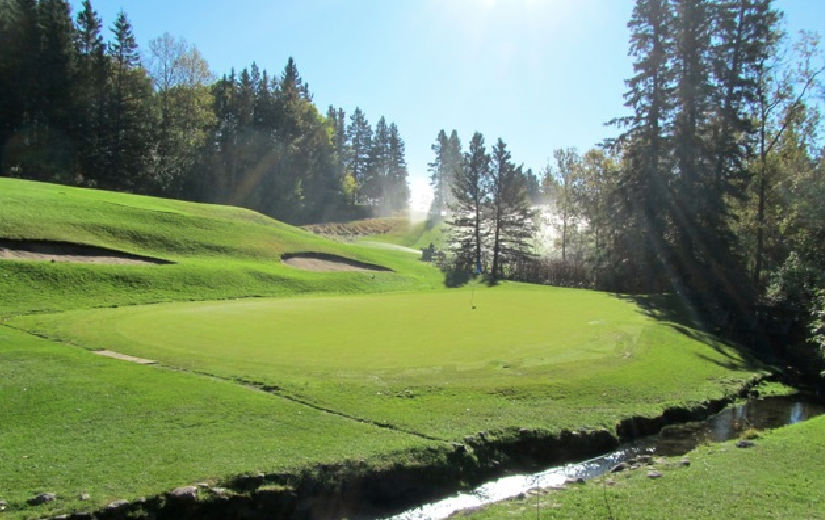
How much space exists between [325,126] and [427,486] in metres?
101

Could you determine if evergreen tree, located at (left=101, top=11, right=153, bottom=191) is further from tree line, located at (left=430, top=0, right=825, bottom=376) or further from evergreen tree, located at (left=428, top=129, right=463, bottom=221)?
evergreen tree, located at (left=428, top=129, right=463, bottom=221)

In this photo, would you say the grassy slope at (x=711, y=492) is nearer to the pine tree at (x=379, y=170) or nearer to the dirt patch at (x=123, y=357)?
the dirt patch at (x=123, y=357)

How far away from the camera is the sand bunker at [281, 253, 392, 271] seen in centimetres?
4184

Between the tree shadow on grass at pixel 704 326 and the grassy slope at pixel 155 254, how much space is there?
17.9 m

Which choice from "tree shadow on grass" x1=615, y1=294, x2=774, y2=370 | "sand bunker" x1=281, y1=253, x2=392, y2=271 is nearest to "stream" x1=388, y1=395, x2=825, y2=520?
"tree shadow on grass" x1=615, y1=294, x2=774, y2=370

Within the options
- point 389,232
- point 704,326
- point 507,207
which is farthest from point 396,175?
point 704,326

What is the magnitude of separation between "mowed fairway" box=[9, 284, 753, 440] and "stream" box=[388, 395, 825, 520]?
0.88 metres

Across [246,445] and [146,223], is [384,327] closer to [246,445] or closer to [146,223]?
[246,445]

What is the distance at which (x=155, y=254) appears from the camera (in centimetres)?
3416

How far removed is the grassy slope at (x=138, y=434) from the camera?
8.26 metres

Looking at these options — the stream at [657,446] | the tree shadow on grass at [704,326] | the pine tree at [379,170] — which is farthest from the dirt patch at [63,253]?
the pine tree at [379,170]

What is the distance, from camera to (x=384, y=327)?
68.0 feet

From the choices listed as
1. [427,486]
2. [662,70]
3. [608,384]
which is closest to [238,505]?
[427,486]

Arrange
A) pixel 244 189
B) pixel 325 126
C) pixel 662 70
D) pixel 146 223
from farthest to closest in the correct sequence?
pixel 325 126 → pixel 244 189 → pixel 662 70 → pixel 146 223
